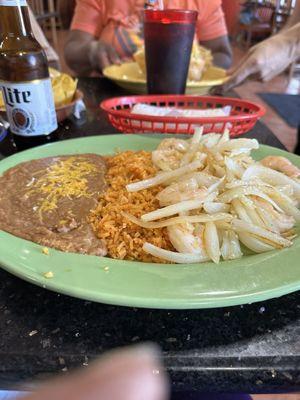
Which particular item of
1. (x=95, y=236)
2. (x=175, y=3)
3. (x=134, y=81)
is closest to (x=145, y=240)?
(x=95, y=236)

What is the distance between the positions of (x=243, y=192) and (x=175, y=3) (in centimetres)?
186

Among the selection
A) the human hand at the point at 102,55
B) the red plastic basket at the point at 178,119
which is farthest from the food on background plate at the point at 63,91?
the human hand at the point at 102,55

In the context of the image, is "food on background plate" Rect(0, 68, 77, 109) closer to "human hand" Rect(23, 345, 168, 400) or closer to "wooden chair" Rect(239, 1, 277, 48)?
"human hand" Rect(23, 345, 168, 400)

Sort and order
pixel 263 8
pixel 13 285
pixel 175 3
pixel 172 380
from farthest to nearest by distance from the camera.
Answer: pixel 263 8, pixel 175 3, pixel 13 285, pixel 172 380

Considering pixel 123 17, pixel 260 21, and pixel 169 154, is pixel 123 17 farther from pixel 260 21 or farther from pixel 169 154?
pixel 260 21

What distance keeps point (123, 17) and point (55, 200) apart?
1.78 m

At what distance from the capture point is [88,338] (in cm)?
46

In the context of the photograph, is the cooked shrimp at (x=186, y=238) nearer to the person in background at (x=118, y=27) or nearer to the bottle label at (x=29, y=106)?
the bottle label at (x=29, y=106)

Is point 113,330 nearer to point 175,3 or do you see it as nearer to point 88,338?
point 88,338

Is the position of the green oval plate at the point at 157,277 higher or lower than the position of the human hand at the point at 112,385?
lower

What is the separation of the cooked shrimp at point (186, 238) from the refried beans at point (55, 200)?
11cm

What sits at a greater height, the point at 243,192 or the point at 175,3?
the point at 175,3

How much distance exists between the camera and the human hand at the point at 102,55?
73.3 inches

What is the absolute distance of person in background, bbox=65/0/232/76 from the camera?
2043mm
